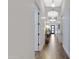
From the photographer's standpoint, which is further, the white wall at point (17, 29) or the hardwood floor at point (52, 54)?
the hardwood floor at point (52, 54)

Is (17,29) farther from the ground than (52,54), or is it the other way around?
(17,29)

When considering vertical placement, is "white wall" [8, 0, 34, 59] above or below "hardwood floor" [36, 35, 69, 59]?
above

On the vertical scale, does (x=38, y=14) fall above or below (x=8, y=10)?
above

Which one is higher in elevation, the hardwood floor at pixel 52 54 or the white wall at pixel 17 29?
the white wall at pixel 17 29

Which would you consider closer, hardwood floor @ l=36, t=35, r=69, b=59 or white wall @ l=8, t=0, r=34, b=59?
white wall @ l=8, t=0, r=34, b=59

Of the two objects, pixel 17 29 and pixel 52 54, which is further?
pixel 52 54
